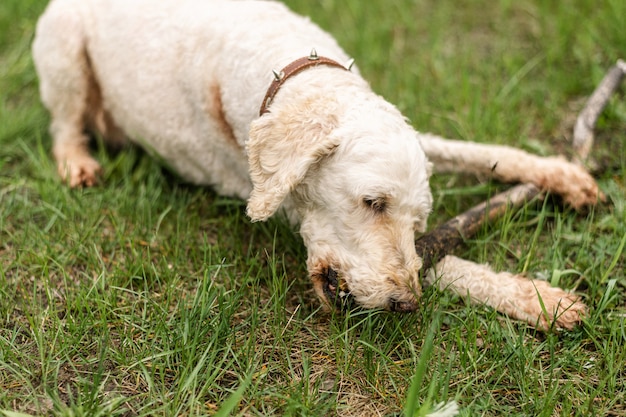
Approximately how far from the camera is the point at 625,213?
3.43 m

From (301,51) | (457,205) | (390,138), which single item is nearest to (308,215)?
(390,138)

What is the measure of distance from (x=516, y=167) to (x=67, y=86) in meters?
2.73

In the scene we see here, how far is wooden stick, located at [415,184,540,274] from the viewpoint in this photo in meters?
3.06

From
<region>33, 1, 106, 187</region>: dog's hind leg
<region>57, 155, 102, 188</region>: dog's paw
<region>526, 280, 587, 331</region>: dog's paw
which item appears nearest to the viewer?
<region>526, 280, 587, 331</region>: dog's paw

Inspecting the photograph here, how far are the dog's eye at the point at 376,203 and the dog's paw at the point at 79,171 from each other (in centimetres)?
195

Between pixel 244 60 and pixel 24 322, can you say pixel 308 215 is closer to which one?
pixel 244 60

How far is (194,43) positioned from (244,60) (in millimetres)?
439

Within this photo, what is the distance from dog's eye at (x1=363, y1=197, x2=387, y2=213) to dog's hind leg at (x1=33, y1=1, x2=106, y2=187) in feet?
6.63

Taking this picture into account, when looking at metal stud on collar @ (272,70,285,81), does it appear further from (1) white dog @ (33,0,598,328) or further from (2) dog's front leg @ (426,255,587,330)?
(2) dog's front leg @ (426,255,587,330)

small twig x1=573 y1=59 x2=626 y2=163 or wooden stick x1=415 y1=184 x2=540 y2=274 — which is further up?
small twig x1=573 y1=59 x2=626 y2=163

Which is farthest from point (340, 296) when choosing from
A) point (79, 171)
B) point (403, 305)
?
point (79, 171)

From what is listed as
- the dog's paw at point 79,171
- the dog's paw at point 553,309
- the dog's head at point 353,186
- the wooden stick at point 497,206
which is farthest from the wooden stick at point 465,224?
the dog's paw at point 79,171

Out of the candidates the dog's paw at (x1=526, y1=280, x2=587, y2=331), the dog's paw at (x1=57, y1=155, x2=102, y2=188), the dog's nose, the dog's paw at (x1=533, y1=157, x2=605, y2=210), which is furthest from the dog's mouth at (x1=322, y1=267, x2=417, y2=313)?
the dog's paw at (x1=57, y1=155, x2=102, y2=188)

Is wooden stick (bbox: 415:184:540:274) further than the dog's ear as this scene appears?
Yes
